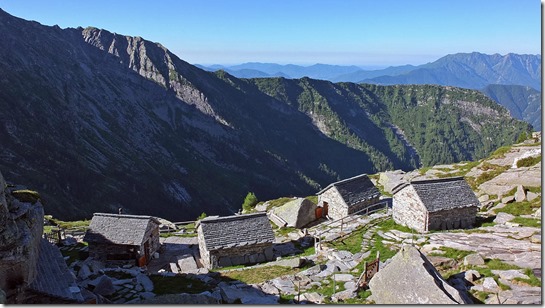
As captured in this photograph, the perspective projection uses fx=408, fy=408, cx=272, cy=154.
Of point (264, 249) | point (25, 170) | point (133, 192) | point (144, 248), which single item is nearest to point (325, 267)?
point (264, 249)

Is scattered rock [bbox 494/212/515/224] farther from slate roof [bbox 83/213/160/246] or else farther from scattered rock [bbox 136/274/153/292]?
slate roof [bbox 83/213/160/246]

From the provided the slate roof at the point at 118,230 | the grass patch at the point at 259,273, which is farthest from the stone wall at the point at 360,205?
the slate roof at the point at 118,230

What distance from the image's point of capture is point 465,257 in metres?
25.1

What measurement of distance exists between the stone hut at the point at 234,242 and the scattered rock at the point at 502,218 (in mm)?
20155

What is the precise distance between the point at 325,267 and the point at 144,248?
17636 mm

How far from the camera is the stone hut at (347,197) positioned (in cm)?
4691

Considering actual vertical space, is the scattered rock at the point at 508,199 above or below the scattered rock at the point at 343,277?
above

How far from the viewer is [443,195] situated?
38000 mm

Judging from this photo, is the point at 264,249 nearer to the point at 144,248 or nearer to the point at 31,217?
the point at 144,248

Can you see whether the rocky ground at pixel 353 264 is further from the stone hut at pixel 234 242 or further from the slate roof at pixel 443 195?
the slate roof at pixel 443 195

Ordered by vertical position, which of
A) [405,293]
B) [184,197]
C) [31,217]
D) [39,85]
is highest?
[39,85]

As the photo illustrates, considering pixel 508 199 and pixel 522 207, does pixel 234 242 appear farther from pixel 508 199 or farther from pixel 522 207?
pixel 508 199

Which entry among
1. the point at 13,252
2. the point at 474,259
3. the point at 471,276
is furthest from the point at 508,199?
the point at 13,252

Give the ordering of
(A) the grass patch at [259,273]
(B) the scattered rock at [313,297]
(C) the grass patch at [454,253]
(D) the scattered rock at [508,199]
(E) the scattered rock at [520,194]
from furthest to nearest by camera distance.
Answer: (D) the scattered rock at [508,199]
(E) the scattered rock at [520,194]
(A) the grass patch at [259,273]
(C) the grass patch at [454,253]
(B) the scattered rock at [313,297]
